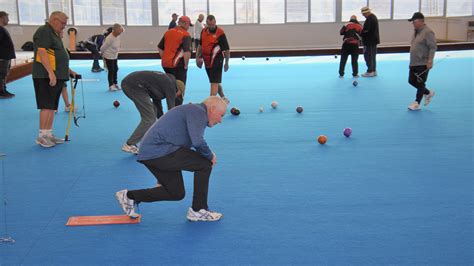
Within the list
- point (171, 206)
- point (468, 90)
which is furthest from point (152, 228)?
point (468, 90)

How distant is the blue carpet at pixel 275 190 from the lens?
3766mm

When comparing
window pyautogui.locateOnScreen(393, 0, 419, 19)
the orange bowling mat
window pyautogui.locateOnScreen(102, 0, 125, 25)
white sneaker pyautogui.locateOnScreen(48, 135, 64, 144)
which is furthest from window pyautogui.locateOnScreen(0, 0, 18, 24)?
the orange bowling mat

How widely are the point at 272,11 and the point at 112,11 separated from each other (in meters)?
7.25

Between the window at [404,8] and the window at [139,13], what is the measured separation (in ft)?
37.0

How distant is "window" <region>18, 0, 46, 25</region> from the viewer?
25.1 metres

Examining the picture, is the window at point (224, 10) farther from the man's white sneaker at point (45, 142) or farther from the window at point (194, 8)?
the man's white sneaker at point (45, 142)

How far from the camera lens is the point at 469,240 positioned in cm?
385

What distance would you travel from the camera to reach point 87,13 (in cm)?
2548

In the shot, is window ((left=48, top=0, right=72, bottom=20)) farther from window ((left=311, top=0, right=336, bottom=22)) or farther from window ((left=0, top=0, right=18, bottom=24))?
window ((left=311, top=0, right=336, bottom=22))

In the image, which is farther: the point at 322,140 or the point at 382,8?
the point at 382,8

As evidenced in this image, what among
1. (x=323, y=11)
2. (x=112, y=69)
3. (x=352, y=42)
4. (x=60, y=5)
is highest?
(x=60, y=5)

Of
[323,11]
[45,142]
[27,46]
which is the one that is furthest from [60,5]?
[45,142]

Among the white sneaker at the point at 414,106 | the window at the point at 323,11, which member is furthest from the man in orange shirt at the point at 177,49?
the window at the point at 323,11

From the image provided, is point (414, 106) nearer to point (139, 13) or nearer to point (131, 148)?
point (131, 148)
